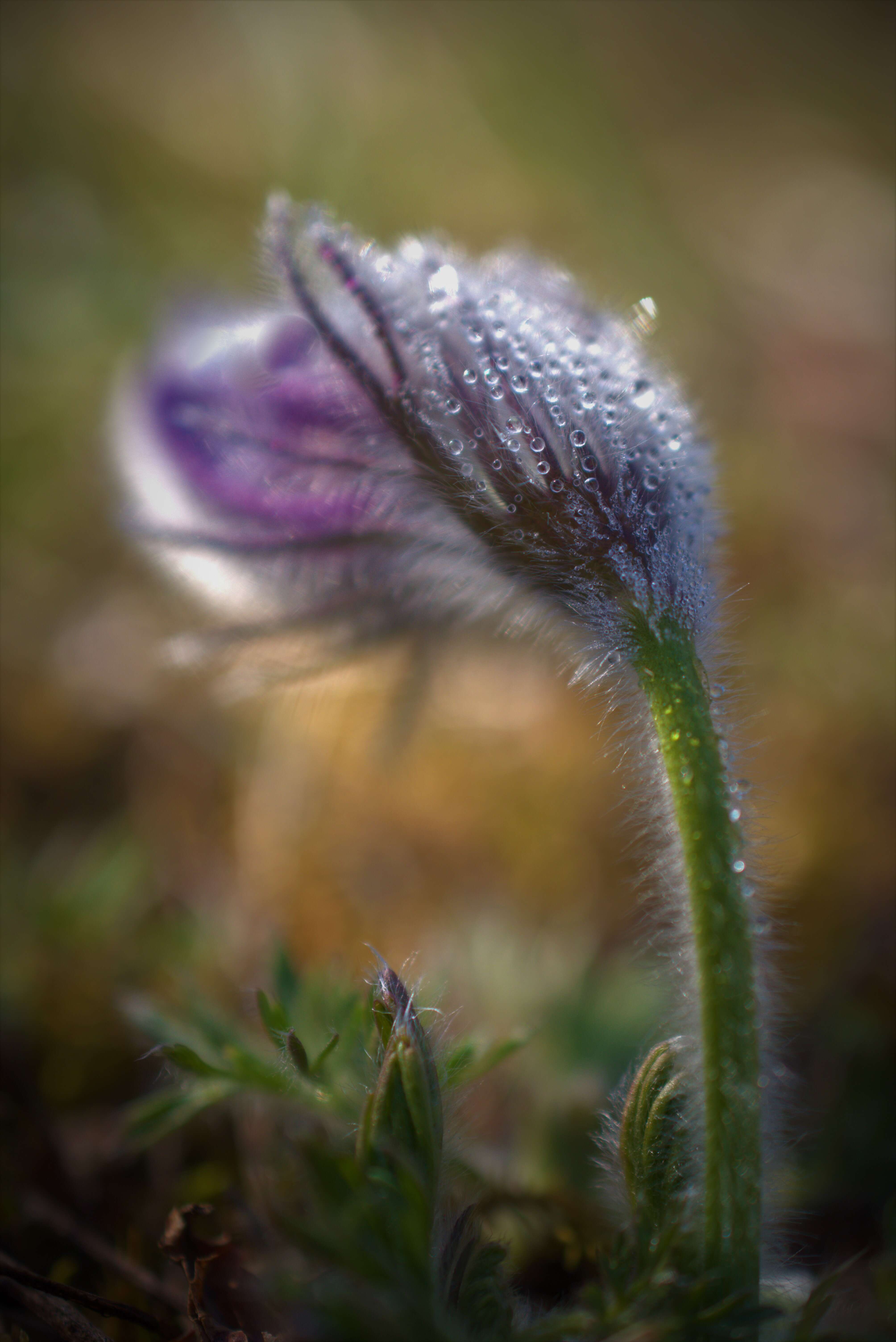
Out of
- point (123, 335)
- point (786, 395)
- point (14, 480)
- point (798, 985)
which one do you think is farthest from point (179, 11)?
point (798, 985)

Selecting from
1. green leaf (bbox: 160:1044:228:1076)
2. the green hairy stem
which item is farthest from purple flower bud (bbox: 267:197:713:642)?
green leaf (bbox: 160:1044:228:1076)

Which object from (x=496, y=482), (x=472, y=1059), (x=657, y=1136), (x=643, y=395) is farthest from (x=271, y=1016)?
(x=643, y=395)

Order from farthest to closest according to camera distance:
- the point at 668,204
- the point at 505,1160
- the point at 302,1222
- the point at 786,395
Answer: the point at 668,204, the point at 786,395, the point at 505,1160, the point at 302,1222

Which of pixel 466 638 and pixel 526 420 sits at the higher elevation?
pixel 526 420

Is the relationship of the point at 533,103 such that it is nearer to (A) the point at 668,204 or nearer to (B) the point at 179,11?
(A) the point at 668,204

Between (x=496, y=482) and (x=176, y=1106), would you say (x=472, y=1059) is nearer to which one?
(x=176, y=1106)
